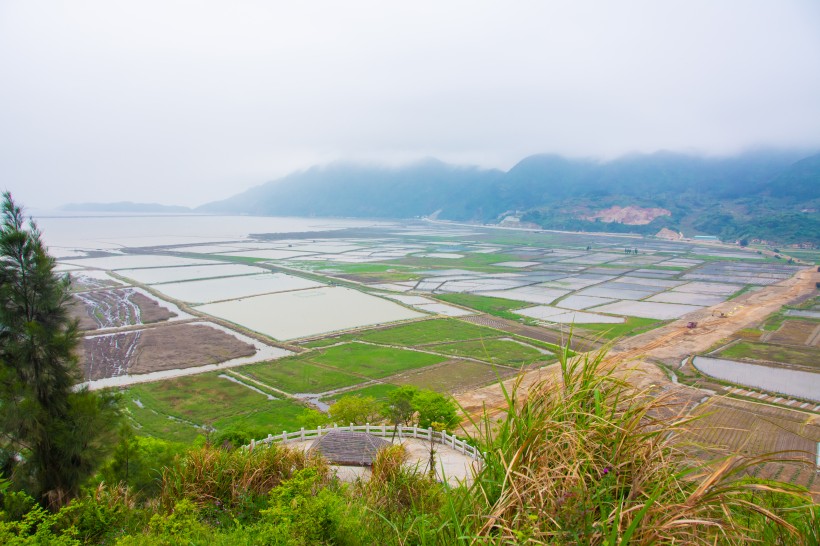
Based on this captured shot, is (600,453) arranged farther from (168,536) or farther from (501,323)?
(501,323)

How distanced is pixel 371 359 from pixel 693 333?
26.7 meters

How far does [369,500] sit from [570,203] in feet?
642

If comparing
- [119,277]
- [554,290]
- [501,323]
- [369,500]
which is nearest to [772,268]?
[554,290]

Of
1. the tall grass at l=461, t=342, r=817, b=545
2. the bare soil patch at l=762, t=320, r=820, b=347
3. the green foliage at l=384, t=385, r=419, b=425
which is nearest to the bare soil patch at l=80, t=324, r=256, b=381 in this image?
the green foliage at l=384, t=385, r=419, b=425

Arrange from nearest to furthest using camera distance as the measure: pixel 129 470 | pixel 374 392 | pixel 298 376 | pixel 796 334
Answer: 1. pixel 129 470
2. pixel 374 392
3. pixel 298 376
4. pixel 796 334

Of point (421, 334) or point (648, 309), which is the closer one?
point (421, 334)

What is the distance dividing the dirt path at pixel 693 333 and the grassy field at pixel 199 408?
9886 millimetres

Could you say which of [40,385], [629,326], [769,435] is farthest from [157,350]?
[629,326]

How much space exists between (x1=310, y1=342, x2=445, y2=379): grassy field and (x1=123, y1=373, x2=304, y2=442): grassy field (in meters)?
6.27

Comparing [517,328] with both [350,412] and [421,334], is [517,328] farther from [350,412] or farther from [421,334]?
[350,412]

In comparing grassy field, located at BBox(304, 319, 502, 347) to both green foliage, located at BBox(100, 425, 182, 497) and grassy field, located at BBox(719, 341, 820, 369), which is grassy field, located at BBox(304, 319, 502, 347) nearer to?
grassy field, located at BBox(719, 341, 820, 369)

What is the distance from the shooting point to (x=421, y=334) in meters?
40.4

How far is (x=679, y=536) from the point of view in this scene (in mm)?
3777

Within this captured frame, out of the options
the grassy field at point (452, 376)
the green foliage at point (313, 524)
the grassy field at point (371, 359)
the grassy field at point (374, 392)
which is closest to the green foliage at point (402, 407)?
the grassy field at point (374, 392)
